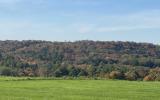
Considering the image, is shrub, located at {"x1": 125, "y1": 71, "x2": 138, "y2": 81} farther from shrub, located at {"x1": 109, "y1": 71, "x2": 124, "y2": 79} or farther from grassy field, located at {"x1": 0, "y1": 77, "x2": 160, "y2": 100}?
grassy field, located at {"x1": 0, "y1": 77, "x2": 160, "y2": 100}

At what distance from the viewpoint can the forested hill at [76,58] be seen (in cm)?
8844

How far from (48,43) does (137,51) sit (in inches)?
1069

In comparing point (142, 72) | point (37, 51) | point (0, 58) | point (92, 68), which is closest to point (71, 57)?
point (37, 51)

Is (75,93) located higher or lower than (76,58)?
lower

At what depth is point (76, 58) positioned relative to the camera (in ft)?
383

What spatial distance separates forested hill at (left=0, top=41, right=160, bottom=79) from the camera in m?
88.4

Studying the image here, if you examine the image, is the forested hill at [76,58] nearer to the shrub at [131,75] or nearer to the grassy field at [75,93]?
the shrub at [131,75]

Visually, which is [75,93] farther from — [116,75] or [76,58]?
[76,58]

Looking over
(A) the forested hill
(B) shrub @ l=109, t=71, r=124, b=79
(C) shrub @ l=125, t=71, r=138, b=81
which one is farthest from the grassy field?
(A) the forested hill

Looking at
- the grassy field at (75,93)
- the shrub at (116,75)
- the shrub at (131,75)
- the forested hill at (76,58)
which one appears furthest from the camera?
the forested hill at (76,58)

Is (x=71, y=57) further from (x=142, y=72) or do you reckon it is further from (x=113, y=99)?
(x=113, y=99)

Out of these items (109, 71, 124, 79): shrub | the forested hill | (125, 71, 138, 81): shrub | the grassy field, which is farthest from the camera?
the forested hill

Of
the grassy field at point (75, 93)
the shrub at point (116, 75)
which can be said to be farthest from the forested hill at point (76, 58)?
the grassy field at point (75, 93)

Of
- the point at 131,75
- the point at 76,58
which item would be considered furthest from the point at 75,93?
the point at 76,58
